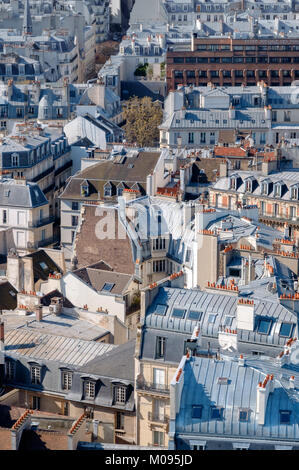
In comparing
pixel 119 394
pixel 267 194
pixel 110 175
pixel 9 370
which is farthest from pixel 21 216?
pixel 119 394

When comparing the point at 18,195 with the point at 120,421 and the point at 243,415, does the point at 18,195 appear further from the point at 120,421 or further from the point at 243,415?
the point at 243,415

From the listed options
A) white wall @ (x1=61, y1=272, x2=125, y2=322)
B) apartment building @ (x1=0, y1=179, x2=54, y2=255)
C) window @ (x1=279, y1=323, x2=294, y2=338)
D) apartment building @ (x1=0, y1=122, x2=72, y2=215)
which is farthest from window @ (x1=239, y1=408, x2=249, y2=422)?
apartment building @ (x1=0, y1=122, x2=72, y2=215)

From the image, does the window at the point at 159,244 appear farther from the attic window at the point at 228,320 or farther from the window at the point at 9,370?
the attic window at the point at 228,320

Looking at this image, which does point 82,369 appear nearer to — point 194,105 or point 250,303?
point 250,303

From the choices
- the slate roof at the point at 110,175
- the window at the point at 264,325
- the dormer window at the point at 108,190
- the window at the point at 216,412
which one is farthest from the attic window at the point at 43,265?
the window at the point at 216,412

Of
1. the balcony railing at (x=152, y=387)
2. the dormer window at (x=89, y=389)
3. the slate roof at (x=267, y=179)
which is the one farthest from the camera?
the slate roof at (x=267, y=179)

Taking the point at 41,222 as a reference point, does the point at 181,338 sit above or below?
above
